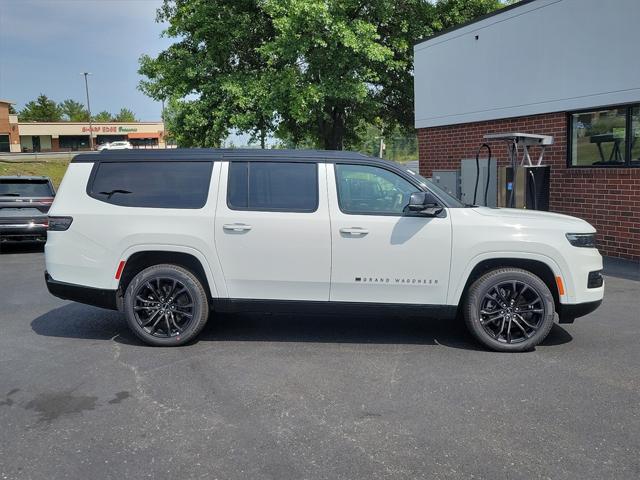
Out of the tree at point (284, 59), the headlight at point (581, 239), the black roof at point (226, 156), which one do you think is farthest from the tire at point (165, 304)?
the tree at point (284, 59)

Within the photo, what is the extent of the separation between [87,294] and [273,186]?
80.4 inches

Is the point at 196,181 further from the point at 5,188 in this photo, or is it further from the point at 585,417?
the point at 5,188

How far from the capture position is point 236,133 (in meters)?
19.2

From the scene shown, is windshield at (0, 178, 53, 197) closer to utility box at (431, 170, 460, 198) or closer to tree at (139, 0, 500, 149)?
A: tree at (139, 0, 500, 149)

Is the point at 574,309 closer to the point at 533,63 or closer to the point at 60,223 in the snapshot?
the point at 60,223

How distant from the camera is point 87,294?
5.46 metres

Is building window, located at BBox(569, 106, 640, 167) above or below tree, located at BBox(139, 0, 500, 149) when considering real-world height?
below

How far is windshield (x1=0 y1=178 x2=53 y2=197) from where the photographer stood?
40.0 feet

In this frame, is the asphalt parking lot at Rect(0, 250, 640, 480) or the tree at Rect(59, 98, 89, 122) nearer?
the asphalt parking lot at Rect(0, 250, 640, 480)

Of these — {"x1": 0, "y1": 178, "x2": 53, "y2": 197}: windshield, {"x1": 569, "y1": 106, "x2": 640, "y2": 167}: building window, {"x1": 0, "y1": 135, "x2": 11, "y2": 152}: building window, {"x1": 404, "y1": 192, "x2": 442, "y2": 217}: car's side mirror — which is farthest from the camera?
{"x1": 0, "y1": 135, "x2": 11, "y2": 152}: building window

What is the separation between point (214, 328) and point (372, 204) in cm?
220

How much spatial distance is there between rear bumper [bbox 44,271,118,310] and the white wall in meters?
8.63

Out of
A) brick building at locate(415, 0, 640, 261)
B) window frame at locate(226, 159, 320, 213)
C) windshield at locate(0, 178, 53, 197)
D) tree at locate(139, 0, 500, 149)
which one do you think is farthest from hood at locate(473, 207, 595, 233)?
tree at locate(139, 0, 500, 149)

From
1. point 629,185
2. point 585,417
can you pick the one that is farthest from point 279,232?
point 629,185
